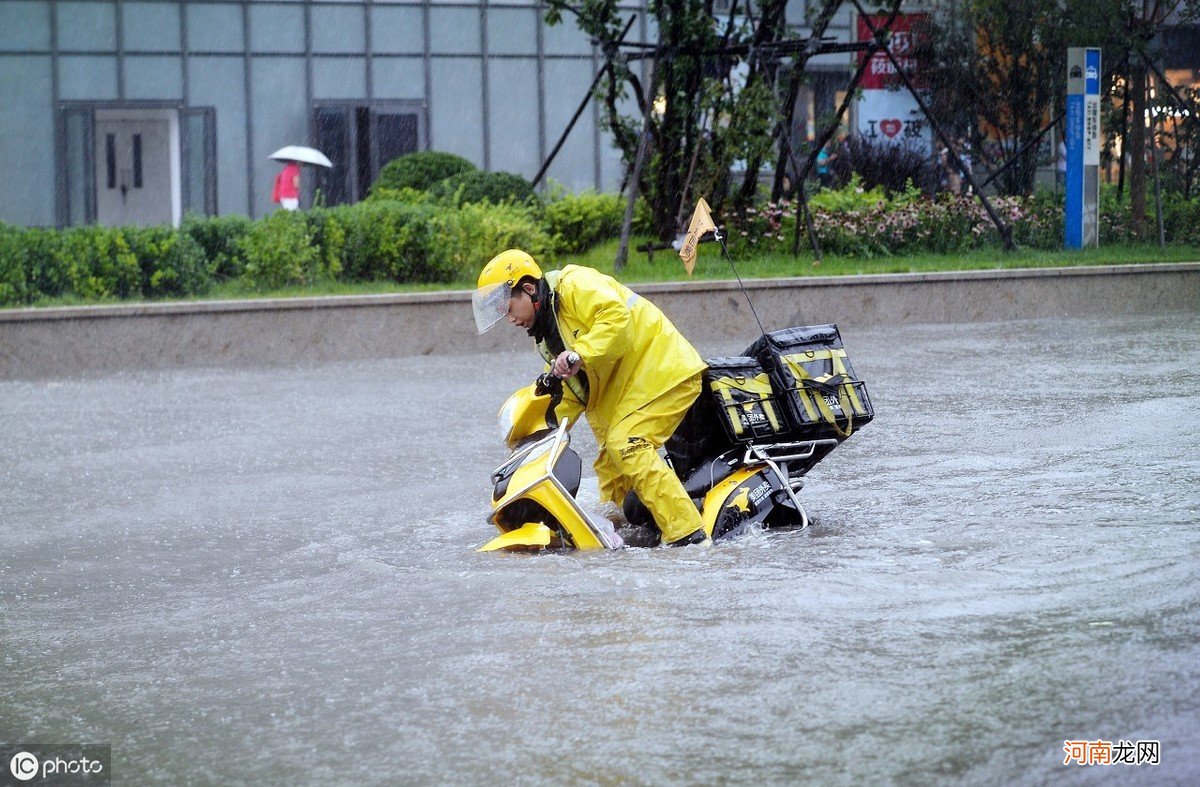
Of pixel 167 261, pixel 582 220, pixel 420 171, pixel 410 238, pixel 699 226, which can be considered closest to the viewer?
pixel 699 226

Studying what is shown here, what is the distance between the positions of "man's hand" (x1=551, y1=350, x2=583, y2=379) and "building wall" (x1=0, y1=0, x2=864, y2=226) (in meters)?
18.5

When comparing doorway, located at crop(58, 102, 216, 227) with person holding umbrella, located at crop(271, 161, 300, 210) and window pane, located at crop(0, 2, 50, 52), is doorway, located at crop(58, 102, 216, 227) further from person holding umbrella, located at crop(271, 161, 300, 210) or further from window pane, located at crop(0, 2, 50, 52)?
person holding umbrella, located at crop(271, 161, 300, 210)

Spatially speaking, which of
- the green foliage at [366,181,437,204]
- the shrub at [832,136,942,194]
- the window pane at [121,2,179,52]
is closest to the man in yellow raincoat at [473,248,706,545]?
the green foliage at [366,181,437,204]

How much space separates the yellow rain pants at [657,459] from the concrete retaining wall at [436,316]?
7.75m

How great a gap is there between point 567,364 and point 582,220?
12.0m

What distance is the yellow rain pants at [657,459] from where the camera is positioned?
6.46 metres

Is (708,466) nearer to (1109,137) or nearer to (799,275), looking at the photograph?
(799,275)

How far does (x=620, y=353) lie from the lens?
646 centimetres

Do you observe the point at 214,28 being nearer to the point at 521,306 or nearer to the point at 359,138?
the point at 359,138

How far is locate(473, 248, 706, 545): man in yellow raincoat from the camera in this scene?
20.9ft

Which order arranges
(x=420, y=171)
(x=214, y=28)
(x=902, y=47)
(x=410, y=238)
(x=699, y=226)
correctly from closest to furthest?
1. (x=699, y=226)
2. (x=410, y=238)
3. (x=420, y=171)
4. (x=902, y=47)
5. (x=214, y=28)

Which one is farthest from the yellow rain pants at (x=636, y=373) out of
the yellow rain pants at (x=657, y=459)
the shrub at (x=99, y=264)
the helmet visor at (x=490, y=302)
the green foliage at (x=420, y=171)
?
the green foliage at (x=420, y=171)

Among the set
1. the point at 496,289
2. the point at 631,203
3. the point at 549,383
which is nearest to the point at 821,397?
the point at 549,383

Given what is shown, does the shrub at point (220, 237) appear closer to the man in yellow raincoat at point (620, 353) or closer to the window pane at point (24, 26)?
the window pane at point (24, 26)
